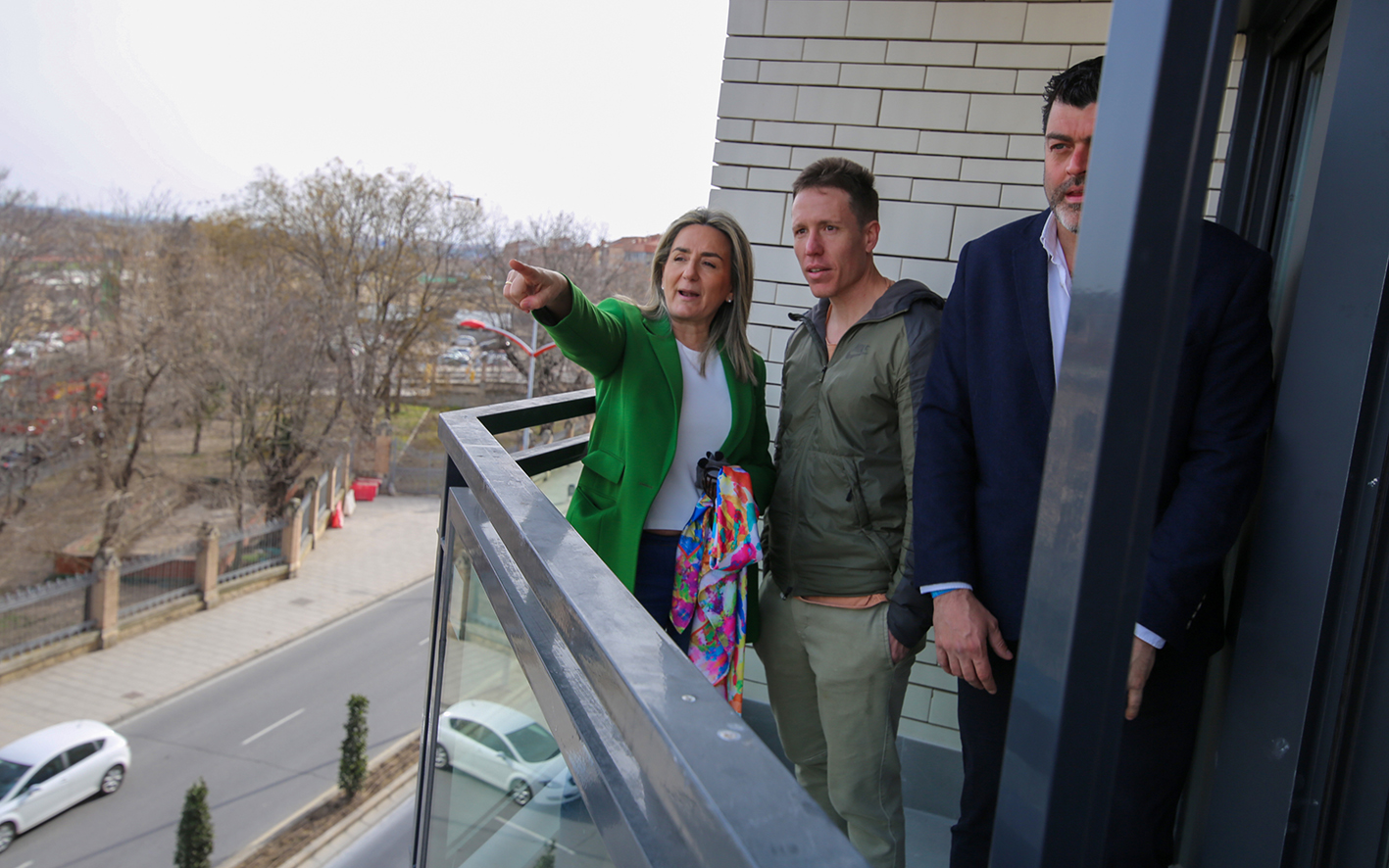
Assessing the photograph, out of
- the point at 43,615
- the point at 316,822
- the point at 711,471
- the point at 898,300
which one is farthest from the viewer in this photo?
the point at 43,615

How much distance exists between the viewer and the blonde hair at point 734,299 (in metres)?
2.05

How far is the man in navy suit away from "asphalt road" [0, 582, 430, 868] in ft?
40.3

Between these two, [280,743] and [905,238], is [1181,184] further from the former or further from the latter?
[280,743]

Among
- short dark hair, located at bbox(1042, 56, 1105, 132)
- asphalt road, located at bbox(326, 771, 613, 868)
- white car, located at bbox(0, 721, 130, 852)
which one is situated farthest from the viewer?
white car, located at bbox(0, 721, 130, 852)

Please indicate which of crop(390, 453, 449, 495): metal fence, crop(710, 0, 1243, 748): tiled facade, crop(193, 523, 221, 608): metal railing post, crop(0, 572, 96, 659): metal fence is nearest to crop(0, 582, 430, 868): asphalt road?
crop(193, 523, 221, 608): metal railing post

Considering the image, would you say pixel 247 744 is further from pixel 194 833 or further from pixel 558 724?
pixel 558 724

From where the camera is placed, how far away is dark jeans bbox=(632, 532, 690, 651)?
1.95 m

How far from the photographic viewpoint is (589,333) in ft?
6.18

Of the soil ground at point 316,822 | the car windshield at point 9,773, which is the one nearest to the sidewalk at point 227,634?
the car windshield at point 9,773

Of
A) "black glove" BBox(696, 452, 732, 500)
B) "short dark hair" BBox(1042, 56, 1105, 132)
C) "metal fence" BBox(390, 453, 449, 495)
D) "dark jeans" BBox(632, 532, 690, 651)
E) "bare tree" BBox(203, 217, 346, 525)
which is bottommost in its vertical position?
"metal fence" BBox(390, 453, 449, 495)

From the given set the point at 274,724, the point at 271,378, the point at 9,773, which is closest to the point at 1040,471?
the point at 9,773

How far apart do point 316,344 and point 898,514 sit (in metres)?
25.5

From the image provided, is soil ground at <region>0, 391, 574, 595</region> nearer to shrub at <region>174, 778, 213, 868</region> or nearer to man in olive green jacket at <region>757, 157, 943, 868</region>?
shrub at <region>174, 778, 213, 868</region>

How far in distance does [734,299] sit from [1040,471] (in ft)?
3.03
